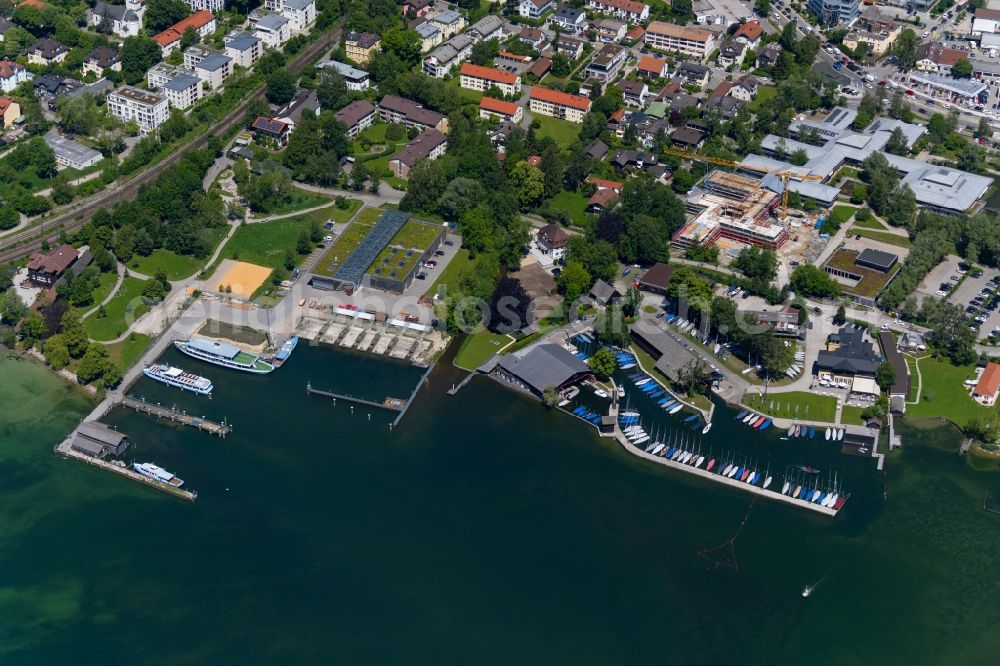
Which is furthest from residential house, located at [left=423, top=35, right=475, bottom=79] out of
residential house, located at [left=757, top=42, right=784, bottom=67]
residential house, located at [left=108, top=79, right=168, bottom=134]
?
residential house, located at [left=757, top=42, right=784, bottom=67]

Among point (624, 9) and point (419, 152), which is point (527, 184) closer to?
point (419, 152)

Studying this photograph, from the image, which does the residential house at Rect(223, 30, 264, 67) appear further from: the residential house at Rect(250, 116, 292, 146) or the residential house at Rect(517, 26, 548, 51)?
the residential house at Rect(517, 26, 548, 51)

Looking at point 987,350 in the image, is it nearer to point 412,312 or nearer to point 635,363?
point 635,363

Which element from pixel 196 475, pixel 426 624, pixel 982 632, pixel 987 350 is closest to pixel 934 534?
pixel 982 632

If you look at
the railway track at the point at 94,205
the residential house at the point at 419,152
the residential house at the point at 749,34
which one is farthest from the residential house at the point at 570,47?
the railway track at the point at 94,205

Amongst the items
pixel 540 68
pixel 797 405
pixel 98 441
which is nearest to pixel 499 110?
pixel 540 68

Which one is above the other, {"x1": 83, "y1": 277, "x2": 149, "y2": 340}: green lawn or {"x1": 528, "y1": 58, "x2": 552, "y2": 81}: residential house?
{"x1": 83, "y1": 277, "x2": 149, "y2": 340}: green lawn
